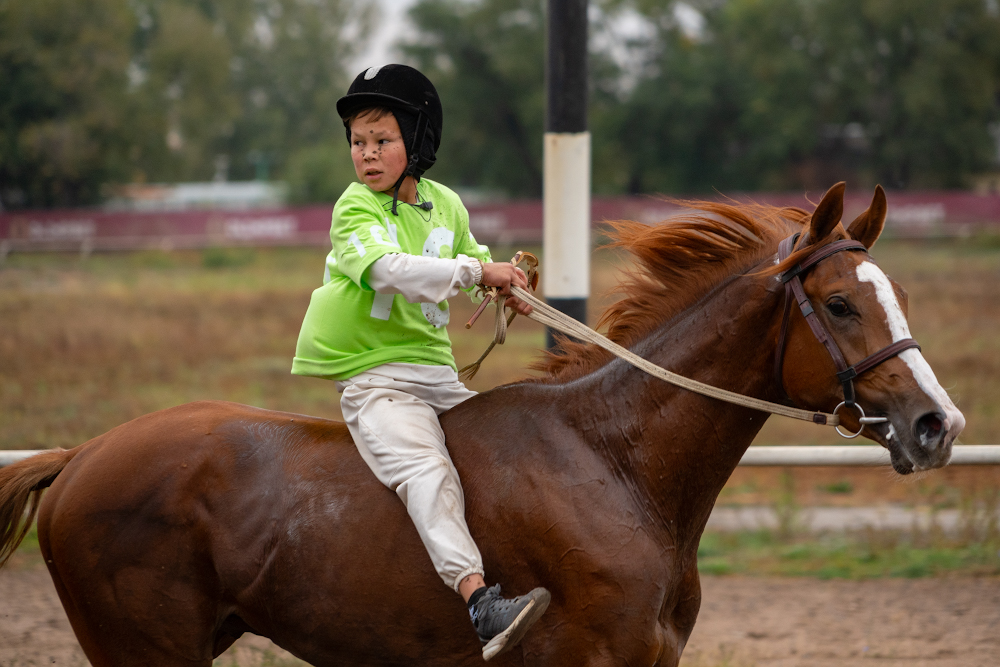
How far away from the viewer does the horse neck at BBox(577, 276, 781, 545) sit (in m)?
2.97

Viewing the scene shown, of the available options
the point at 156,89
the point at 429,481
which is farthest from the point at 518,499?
the point at 156,89

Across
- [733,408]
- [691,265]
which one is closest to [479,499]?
[733,408]

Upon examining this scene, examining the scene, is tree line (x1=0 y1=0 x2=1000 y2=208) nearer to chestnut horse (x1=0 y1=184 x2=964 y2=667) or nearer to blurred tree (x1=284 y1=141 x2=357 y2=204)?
blurred tree (x1=284 y1=141 x2=357 y2=204)

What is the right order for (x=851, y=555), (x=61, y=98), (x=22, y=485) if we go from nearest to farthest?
1. (x=22, y=485)
2. (x=851, y=555)
3. (x=61, y=98)

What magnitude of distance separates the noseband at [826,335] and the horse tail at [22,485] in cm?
250

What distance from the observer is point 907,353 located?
106 inches

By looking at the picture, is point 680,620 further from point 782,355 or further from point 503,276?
point 503,276

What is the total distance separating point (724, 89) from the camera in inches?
1877

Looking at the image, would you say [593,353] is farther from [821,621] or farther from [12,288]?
[12,288]

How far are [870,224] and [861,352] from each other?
1.52 ft

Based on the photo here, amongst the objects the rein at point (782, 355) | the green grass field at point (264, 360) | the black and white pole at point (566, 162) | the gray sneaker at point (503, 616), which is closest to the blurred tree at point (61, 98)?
the green grass field at point (264, 360)

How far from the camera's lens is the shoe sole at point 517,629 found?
2.62 meters

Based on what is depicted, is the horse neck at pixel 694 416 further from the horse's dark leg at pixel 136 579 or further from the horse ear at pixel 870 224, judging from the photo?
the horse's dark leg at pixel 136 579

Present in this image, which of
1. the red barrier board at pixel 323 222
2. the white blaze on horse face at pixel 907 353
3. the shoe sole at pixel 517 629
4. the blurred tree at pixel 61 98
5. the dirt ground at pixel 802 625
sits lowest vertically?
the dirt ground at pixel 802 625
